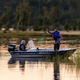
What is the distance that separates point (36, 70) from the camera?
24.9 meters

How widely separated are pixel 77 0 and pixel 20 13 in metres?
49.0

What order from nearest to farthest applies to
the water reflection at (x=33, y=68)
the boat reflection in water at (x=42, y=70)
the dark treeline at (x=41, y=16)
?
1. the boat reflection in water at (x=42, y=70)
2. the water reflection at (x=33, y=68)
3. the dark treeline at (x=41, y=16)

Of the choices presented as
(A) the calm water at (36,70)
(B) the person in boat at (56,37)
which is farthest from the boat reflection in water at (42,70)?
(B) the person in boat at (56,37)

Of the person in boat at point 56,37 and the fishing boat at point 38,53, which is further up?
the person in boat at point 56,37

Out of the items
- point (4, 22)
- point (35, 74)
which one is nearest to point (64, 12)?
point (4, 22)

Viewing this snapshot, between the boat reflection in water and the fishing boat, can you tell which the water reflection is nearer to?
the boat reflection in water

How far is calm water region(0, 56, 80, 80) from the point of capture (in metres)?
22.0

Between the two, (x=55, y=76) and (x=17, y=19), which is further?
(x=17, y=19)

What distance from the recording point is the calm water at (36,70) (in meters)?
22.0

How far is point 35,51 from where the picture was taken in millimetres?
32375

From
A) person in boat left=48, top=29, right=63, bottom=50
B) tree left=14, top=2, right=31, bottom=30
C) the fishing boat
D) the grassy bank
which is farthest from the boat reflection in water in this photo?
tree left=14, top=2, right=31, bottom=30

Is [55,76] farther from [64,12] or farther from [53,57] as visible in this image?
[64,12]

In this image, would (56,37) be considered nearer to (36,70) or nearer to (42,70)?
(42,70)

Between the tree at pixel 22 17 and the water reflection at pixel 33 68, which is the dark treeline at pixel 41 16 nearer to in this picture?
the tree at pixel 22 17
